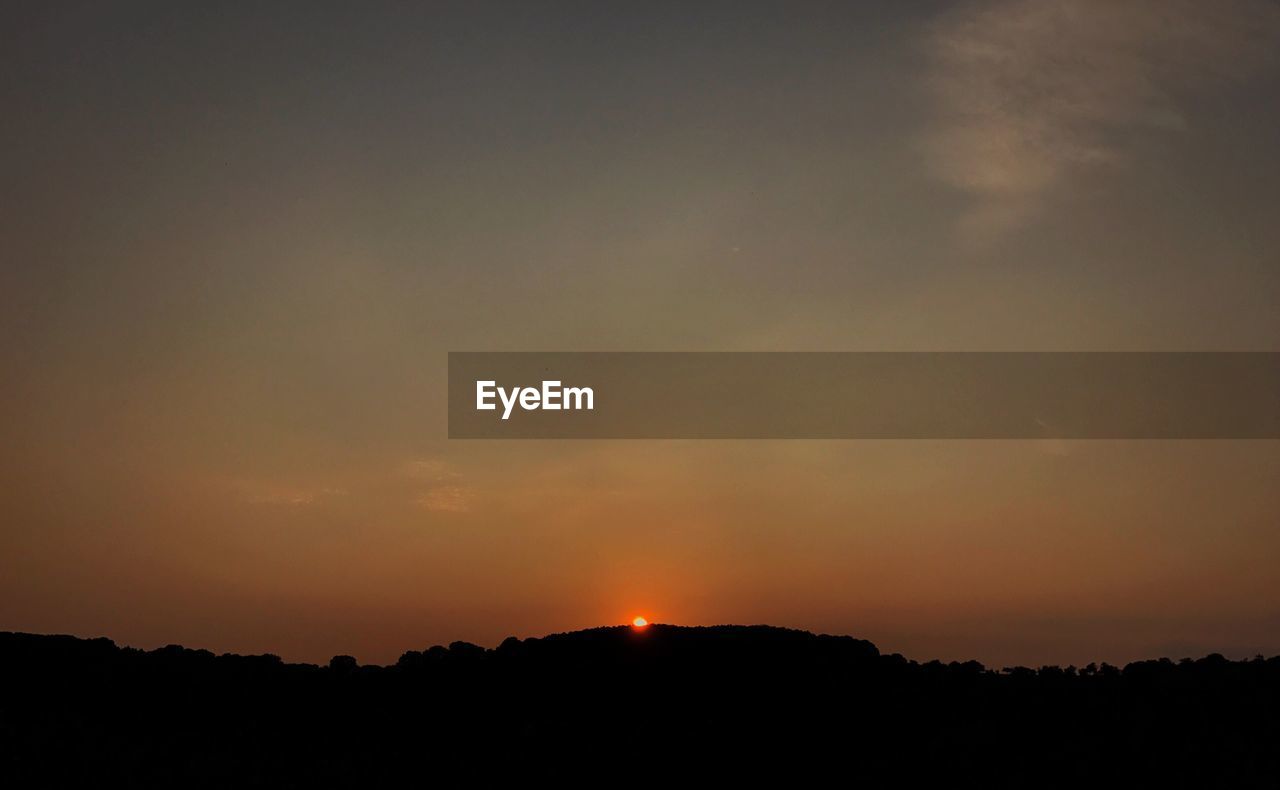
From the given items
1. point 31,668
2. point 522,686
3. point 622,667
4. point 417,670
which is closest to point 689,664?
point 622,667

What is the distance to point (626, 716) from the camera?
1841 inches

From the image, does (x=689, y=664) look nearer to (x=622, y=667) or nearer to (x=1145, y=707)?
(x=622, y=667)

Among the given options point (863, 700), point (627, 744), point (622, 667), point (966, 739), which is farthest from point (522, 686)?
point (966, 739)

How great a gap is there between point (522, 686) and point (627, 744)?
7083mm

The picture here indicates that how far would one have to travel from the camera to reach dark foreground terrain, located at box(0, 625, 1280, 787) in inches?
1612

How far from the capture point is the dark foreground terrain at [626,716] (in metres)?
40.9

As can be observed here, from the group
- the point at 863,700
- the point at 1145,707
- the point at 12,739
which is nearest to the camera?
the point at 12,739

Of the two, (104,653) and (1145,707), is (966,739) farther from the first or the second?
(104,653)

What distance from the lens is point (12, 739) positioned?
136 ft

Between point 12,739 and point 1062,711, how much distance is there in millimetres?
34541

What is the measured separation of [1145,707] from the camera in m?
44.5

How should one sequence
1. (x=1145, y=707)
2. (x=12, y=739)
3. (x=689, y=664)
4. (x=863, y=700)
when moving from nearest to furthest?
(x=12, y=739)
(x=1145, y=707)
(x=863, y=700)
(x=689, y=664)

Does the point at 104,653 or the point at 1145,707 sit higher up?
the point at 104,653

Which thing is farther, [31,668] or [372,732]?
[31,668]
